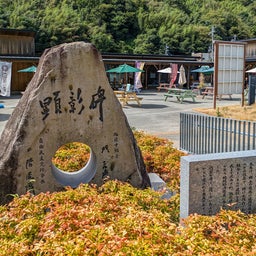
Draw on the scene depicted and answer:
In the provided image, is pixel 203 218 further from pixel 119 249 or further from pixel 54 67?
pixel 54 67

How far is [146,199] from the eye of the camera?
14.3 ft

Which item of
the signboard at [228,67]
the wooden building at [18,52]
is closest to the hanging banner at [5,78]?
the wooden building at [18,52]

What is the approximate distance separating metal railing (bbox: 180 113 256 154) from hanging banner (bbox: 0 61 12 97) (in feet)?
39.0

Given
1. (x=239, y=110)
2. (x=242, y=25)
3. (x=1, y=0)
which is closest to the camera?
(x=239, y=110)

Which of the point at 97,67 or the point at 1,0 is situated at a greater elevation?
the point at 1,0

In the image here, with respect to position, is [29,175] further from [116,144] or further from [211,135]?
[211,135]

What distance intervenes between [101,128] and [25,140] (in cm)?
107

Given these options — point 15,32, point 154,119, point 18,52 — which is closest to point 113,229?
point 154,119

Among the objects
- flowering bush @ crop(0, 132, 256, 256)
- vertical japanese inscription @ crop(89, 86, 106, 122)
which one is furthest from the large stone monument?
flowering bush @ crop(0, 132, 256, 256)

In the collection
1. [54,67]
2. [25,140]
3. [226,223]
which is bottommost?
[226,223]

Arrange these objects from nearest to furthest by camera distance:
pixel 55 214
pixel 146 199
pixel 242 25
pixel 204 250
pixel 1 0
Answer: pixel 204 250 → pixel 55 214 → pixel 146 199 → pixel 1 0 → pixel 242 25

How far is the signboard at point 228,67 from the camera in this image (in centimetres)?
1783

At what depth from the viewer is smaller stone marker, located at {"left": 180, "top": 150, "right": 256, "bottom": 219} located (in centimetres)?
416

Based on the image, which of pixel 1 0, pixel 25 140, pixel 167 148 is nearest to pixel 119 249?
pixel 25 140
